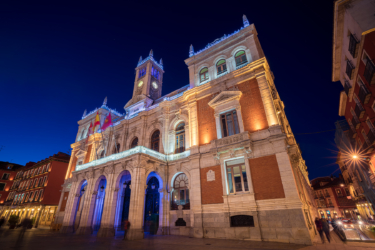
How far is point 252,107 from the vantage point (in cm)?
1595

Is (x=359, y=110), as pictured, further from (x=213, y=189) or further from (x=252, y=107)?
(x=213, y=189)

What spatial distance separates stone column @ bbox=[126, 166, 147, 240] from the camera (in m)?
14.2

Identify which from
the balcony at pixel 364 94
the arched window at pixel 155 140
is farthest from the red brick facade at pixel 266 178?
the arched window at pixel 155 140

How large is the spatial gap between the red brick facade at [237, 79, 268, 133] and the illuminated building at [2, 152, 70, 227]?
3660cm

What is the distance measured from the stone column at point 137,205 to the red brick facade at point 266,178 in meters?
9.17

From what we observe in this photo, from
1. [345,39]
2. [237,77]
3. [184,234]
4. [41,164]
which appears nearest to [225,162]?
[184,234]

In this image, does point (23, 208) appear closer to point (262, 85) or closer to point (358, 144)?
point (262, 85)

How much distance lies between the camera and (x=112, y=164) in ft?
61.2

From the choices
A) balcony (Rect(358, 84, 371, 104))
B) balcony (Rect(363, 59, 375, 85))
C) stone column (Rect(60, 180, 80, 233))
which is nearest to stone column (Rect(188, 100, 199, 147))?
balcony (Rect(363, 59, 375, 85))

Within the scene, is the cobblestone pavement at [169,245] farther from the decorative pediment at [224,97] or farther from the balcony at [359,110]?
the balcony at [359,110]

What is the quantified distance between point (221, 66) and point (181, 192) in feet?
45.1

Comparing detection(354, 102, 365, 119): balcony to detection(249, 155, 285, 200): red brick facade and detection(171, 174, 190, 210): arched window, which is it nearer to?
detection(249, 155, 285, 200): red brick facade

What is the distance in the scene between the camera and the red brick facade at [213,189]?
14.9m

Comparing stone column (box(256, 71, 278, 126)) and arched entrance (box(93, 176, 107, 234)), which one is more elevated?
stone column (box(256, 71, 278, 126))
